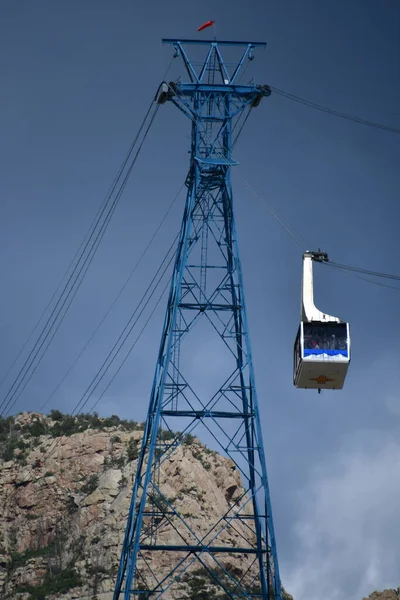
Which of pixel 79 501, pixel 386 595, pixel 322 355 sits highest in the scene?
pixel 79 501

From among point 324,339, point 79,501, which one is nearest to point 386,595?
point 79,501

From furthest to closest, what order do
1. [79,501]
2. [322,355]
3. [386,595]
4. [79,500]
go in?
[79,500] → [79,501] → [386,595] → [322,355]

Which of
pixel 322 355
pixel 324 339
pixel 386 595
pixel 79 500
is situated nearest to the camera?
pixel 322 355

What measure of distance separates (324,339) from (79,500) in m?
31.9

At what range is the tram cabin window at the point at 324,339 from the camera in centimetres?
4109

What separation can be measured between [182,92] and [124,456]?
29.9 meters

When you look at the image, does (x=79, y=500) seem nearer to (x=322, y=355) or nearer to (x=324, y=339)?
(x=324, y=339)

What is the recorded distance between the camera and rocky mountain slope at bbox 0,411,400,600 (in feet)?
199

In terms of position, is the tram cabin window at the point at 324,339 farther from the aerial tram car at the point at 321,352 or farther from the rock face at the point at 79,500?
the rock face at the point at 79,500

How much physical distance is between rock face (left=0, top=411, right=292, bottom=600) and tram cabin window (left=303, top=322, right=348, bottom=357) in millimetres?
21541

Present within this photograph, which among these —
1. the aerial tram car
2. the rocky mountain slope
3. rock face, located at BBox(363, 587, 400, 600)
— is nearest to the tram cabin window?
the aerial tram car

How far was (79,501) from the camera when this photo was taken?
6900 centimetres

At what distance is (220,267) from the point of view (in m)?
48.6

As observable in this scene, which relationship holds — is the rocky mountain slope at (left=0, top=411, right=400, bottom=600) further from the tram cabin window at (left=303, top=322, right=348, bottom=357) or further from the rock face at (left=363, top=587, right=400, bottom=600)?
the tram cabin window at (left=303, top=322, right=348, bottom=357)
